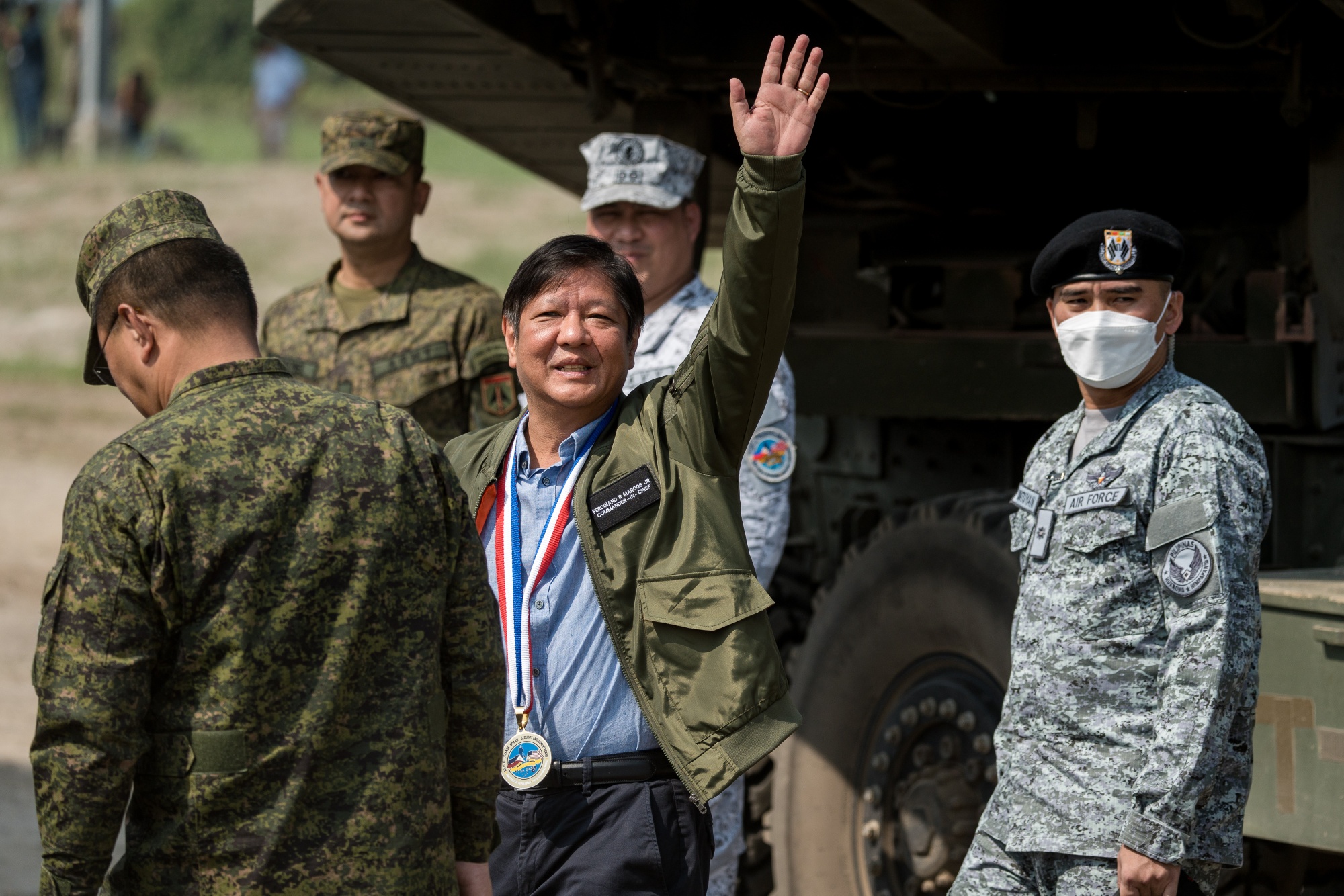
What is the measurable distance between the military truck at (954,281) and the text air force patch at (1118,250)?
2.44 ft

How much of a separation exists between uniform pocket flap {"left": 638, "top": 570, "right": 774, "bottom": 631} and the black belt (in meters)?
0.24

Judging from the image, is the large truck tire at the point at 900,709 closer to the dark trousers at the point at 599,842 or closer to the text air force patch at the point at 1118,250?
the text air force patch at the point at 1118,250

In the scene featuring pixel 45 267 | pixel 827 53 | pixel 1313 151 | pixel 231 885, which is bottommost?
pixel 231 885

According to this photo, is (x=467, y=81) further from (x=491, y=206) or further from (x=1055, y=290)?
(x=491, y=206)

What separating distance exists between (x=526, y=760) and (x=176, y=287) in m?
0.92

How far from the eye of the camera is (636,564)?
2611mm

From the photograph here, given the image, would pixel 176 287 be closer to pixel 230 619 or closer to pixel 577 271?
pixel 230 619

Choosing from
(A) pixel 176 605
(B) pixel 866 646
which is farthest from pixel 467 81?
(A) pixel 176 605

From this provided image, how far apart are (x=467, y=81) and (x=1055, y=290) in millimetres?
2474

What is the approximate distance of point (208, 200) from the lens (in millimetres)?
20203

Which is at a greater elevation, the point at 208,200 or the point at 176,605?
the point at 208,200

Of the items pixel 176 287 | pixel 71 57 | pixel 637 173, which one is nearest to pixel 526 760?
pixel 176 287

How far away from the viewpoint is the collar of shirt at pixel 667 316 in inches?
141

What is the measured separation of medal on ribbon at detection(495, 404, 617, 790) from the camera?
8.57ft
